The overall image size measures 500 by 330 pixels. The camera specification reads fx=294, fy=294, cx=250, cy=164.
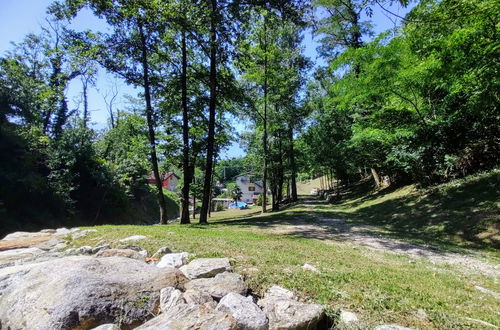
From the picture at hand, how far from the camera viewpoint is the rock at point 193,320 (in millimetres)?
2297

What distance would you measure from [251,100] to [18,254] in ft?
37.4

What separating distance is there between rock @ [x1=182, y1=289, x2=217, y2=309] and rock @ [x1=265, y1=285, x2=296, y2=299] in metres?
0.66

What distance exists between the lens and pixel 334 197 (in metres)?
24.9

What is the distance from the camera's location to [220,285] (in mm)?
3242

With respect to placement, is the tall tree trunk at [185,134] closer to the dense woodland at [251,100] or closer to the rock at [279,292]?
the dense woodland at [251,100]

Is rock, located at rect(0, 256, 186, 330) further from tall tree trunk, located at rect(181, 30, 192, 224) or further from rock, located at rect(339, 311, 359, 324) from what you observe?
tall tree trunk, located at rect(181, 30, 192, 224)

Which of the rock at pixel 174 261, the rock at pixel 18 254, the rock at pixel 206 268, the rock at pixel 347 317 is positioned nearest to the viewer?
the rock at pixel 347 317

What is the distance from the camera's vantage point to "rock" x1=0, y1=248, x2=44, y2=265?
5.38 meters

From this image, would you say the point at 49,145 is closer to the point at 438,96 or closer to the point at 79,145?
the point at 79,145

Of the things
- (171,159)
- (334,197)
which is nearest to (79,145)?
(171,159)

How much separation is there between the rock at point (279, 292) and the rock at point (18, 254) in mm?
4879

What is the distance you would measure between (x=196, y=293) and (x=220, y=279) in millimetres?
433

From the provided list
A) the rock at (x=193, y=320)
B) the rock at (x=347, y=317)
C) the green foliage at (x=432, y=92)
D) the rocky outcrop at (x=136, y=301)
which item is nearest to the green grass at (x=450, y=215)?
the green foliage at (x=432, y=92)

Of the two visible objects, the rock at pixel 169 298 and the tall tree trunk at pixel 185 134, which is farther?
the tall tree trunk at pixel 185 134
